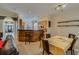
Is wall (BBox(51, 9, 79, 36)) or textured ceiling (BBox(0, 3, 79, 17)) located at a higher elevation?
textured ceiling (BBox(0, 3, 79, 17))

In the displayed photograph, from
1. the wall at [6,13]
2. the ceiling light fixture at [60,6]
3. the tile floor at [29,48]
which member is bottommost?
the tile floor at [29,48]

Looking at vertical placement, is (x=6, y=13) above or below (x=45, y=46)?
above

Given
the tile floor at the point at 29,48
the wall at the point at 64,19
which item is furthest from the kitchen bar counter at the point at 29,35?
the wall at the point at 64,19

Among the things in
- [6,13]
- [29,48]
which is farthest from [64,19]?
[6,13]

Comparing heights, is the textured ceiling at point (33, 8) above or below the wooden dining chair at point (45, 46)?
above

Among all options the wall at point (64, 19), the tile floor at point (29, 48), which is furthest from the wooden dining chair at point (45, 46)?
the wall at point (64, 19)

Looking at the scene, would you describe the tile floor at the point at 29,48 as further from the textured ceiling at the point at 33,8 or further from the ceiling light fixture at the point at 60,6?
the ceiling light fixture at the point at 60,6

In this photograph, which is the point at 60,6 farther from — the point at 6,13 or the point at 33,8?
the point at 6,13

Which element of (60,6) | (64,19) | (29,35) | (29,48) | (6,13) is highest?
(60,6)

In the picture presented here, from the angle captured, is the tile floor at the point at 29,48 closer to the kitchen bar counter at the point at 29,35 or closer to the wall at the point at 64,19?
the kitchen bar counter at the point at 29,35

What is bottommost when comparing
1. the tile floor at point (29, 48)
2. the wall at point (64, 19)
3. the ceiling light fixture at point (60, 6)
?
the tile floor at point (29, 48)

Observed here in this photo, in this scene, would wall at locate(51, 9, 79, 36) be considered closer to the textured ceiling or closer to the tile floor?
the textured ceiling

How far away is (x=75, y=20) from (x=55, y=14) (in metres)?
0.35

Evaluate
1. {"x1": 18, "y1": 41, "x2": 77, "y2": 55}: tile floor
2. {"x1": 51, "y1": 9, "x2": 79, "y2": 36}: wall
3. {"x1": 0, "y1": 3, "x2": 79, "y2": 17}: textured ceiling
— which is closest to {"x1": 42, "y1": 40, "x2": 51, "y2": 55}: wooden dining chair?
{"x1": 18, "y1": 41, "x2": 77, "y2": 55}: tile floor
